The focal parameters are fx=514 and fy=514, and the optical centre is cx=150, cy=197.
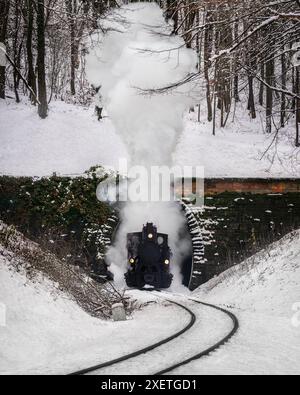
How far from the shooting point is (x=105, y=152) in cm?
2114

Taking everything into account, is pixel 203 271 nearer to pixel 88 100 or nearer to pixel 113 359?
pixel 113 359

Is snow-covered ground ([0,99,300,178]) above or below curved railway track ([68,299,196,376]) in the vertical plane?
above

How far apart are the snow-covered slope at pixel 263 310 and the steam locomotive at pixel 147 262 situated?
1472 millimetres

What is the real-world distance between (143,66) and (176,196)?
16.9 feet

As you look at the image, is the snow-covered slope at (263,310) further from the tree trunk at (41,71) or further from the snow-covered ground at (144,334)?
the tree trunk at (41,71)

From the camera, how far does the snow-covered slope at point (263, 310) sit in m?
6.54

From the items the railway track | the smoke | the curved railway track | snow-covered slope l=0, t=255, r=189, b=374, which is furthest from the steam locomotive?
the curved railway track

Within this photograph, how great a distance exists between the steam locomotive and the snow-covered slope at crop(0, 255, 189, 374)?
5697 mm

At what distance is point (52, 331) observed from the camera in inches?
322

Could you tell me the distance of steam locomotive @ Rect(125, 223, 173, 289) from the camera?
16.3 meters

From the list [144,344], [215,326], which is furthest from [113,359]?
[215,326]

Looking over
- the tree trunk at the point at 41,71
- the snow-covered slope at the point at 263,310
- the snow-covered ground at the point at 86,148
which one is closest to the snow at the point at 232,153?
the snow-covered ground at the point at 86,148

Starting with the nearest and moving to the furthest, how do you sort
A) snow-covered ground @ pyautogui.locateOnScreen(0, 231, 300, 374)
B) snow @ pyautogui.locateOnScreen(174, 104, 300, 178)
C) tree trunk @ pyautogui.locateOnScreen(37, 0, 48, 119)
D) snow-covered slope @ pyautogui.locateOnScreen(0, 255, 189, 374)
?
snow-covered ground @ pyautogui.locateOnScreen(0, 231, 300, 374) → snow-covered slope @ pyautogui.locateOnScreen(0, 255, 189, 374) → snow @ pyautogui.locateOnScreen(174, 104, 300, 178) → tree trunk @ pyautogui.locateOnScreen(37, 0, 48, 119)

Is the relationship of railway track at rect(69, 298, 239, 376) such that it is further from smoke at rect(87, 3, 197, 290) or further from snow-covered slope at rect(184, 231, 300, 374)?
smoke at rect(87, 3, 197, 290)
